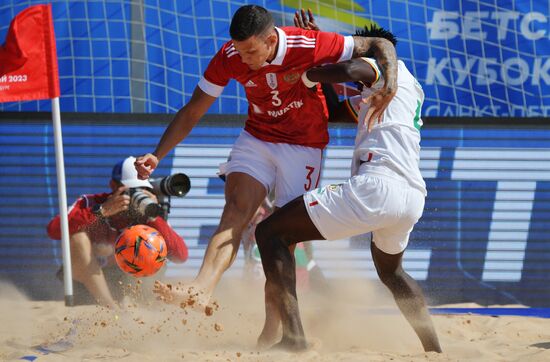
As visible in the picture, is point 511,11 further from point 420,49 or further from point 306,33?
point 306,33

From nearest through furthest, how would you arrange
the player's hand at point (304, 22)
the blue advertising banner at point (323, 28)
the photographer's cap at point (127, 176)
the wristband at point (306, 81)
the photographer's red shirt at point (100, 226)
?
the wristband at point (306, 81)
the player's hand at point (304, 22)
the photographer's cap at point (127, 176)
the photographer's red shirt at point (100, 226)
the blue advertising banner at point (323, 28)

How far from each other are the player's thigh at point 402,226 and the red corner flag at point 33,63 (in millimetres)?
3408

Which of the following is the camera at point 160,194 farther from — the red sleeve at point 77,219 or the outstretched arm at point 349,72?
the outstretched arm at point 349,72

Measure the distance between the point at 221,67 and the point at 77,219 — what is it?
2.77 meters

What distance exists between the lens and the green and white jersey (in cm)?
457

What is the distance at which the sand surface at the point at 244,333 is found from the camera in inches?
182

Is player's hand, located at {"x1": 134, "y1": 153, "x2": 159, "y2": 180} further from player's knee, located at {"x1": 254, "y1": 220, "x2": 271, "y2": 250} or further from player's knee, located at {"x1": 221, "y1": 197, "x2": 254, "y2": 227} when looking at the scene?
player's knee, located at {"x1": 254, "y1": 220, "x2": 271, "y2": 250}

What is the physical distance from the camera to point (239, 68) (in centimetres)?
492

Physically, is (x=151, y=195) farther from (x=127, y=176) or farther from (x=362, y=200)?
(x=362, y=200)

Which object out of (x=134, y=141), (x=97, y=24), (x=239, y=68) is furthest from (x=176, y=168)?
(x=239, y=68)

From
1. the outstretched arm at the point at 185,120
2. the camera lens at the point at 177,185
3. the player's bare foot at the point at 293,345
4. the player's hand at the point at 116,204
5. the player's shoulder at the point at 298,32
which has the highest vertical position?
the player's shoulder at the point at 298,32

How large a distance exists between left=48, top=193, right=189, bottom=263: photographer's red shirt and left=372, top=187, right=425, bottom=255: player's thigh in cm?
251

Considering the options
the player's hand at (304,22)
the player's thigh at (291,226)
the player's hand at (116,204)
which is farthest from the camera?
the player's hand at (116,204)

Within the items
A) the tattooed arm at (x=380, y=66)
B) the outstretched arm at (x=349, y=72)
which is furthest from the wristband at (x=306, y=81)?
the tattooed arm at (x=380, y=66)
